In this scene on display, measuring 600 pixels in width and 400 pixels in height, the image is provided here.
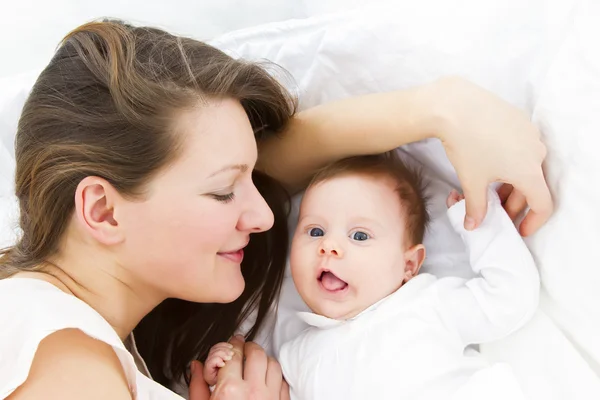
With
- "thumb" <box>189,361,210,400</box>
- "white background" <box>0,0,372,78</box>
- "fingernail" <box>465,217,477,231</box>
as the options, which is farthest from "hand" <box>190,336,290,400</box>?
"white background" <box>0,0,372,78</box>

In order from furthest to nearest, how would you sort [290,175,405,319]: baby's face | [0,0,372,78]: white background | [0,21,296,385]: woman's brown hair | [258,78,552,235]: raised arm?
1. [0,0,372,78]: white background
2. [290,175,405,319]: baby's face
3. [258,78,552,235]: raised arm
4. [0,21,296,385]: woman's brown hair

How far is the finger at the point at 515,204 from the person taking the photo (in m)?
1.33

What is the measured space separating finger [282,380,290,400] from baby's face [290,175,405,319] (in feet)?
0.54

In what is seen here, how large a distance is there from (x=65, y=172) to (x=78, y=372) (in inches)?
13.2

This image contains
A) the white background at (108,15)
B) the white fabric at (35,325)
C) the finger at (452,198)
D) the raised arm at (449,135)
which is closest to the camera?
the white fabric at (35,325)

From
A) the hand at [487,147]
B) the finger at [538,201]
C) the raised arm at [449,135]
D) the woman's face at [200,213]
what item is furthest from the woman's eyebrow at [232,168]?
the finger at [538,201]

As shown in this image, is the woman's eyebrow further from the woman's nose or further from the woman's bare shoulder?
the woman's bare shoulder

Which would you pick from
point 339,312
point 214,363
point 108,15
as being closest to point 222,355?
point 214,363

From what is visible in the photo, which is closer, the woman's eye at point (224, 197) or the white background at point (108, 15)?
the woman's eye at point (224, 197)

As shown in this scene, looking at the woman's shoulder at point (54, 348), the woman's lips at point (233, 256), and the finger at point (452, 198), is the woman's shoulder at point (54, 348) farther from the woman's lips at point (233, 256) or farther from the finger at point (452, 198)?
the finger at point (452, 198)

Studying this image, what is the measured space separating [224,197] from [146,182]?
0.14m

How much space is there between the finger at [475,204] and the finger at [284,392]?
1.58 feet

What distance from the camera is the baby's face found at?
1329 millimetres

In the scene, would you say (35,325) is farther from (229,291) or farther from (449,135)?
(449,135)
